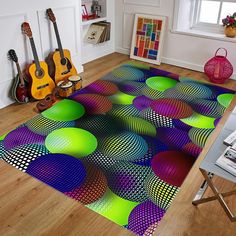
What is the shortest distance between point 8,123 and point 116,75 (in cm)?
151

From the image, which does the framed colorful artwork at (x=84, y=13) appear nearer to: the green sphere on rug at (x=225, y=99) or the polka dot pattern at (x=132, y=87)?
the polka dot pattern at (x=132, y=87)

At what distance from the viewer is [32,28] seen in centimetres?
288

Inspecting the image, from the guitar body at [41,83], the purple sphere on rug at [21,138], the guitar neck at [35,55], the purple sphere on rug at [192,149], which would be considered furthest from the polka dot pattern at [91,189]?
the guitar neck at [35,55]

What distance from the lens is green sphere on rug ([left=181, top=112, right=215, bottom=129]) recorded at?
2571 millimetres

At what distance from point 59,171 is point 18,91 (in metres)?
1.20

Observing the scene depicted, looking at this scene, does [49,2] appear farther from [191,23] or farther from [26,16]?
[191,23]

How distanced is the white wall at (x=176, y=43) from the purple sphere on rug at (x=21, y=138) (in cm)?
236

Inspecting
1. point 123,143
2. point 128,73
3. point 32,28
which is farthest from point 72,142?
point 128,73

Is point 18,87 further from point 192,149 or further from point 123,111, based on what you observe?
point 192,149

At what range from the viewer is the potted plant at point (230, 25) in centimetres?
342

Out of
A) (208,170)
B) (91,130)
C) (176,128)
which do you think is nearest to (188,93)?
(176,128)

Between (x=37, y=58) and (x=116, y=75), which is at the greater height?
(x=37, y=58)

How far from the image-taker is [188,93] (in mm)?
3131

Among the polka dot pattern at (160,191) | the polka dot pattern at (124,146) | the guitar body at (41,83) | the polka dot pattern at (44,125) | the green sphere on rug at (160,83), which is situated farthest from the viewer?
the green sphere on rug at (160,83)
